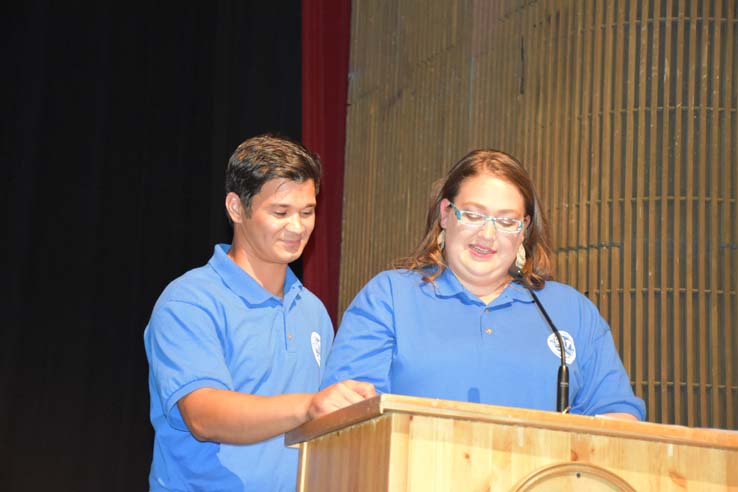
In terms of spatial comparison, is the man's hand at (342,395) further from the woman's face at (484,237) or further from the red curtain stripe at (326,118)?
the red curtain stripe at (326,118)

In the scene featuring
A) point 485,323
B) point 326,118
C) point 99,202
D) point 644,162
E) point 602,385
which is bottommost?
point 602,385

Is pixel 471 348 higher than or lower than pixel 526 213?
lower

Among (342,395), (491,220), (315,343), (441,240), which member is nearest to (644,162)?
(315,343)

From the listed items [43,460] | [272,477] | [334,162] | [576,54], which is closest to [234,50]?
[334,162]

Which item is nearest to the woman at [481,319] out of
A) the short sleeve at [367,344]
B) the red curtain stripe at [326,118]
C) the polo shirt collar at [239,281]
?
the short sleeve at [367,344]

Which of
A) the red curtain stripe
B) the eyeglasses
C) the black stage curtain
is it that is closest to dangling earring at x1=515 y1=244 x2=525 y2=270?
the eyeglasses

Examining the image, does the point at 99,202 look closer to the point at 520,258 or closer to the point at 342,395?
the point at 520,258

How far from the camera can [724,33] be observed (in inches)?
190

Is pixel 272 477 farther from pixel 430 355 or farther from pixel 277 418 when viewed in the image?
pixel 430 355

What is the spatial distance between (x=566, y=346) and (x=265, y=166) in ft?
3.61

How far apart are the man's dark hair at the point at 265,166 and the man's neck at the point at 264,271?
0.14 metres

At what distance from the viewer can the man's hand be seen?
73.1 inches

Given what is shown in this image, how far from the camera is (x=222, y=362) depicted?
262 centimetres

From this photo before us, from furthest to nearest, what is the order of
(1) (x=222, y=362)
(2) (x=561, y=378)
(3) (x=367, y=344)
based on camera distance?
(1) (x=222, y=362), (3) (x=367, y=344), (2) (x=561, y=378)
